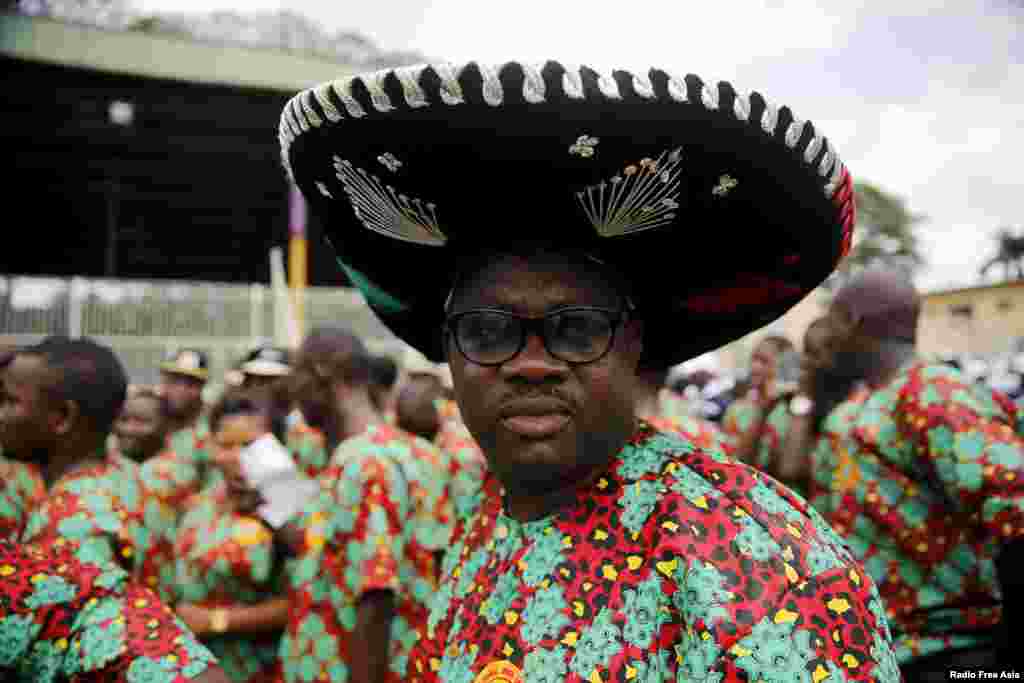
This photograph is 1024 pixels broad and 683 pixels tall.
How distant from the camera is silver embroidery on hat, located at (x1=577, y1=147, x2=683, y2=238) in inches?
58.8

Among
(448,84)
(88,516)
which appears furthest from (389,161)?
(88,516)

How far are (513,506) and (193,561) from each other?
2386 millimetres

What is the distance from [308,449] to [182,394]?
2.54 m

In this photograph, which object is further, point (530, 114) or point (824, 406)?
point (824, 406)

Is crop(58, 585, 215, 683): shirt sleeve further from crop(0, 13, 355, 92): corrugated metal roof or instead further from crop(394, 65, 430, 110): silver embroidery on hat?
crop(0, 13, 355, 92): corrugated metal roof

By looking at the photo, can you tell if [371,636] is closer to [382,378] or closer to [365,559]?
[365,559]

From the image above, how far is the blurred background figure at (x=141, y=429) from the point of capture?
18.9 ft

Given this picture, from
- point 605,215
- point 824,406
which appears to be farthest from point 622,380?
point 824,406

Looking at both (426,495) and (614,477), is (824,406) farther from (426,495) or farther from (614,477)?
(614,477)

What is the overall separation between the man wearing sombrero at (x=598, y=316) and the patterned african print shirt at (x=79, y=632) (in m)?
0.57

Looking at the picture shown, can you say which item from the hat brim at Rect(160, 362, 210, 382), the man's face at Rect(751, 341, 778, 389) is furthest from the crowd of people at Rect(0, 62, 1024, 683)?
the man's face at Rect(751, 341, 778, 389)

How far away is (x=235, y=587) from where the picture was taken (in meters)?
3.59

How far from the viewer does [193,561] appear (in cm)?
361

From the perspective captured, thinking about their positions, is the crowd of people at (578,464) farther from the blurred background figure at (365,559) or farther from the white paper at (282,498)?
the white paper at (282,498)
